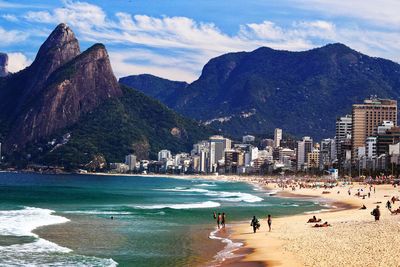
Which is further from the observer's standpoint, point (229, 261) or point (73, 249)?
point (73, 249)

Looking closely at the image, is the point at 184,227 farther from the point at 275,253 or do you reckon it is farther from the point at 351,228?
the point at 275,253

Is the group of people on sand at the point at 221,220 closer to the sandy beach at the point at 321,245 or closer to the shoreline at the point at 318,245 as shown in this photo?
the sandy beach at the point at 321,245

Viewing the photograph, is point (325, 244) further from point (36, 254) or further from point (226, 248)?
point (36, 254)

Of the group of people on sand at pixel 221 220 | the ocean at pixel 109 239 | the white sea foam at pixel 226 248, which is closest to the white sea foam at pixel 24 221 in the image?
the ocean at pixel 109 239

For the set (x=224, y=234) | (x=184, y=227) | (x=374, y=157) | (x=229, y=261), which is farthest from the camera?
(x=374, y=157)

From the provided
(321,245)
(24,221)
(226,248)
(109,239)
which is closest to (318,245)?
(321,245)

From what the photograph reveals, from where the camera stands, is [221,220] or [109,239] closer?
[109,239]

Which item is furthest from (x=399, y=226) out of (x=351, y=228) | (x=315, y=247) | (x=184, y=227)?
(x=184, y=227)

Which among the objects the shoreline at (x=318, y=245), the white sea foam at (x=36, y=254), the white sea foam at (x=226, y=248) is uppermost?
the shoreline at (x=318, y=245)
